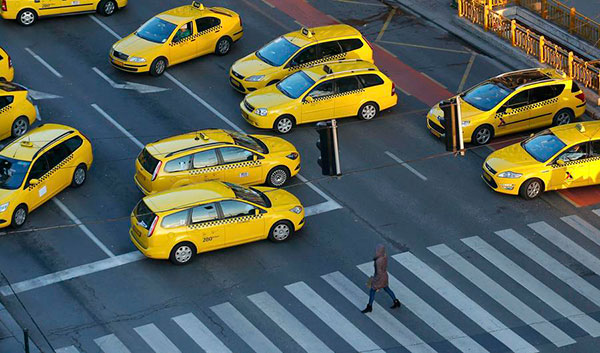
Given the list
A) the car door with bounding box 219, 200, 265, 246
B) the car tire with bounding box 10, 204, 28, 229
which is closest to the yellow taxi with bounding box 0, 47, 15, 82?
the car tire with bounding box 10, 204, 28, 229

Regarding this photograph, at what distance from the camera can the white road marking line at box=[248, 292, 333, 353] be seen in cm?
2528

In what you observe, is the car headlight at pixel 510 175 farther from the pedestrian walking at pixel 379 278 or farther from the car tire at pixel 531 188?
the pedestrian walking at pixel 379 278

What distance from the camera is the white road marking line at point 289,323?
25.3 meters

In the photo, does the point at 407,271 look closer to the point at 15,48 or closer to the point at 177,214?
the point at 177,214

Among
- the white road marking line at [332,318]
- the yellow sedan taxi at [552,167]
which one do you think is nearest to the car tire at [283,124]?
the yellow sedan taxi at [552,167]

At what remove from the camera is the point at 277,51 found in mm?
36281

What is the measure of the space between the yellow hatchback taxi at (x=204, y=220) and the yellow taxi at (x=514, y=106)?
22.6 feet

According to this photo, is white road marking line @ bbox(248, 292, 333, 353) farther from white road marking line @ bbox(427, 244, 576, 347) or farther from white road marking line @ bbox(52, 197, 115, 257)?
white road marking line @ bbox(427, 244, 576, 347)

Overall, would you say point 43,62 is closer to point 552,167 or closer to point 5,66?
point 5,66

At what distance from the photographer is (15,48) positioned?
1526 inches

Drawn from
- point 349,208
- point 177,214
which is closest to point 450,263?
point 349,208

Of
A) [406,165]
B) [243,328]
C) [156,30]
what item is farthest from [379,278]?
[156,30]

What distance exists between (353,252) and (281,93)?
7173mm

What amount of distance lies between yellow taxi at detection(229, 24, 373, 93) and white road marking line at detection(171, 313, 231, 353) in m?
11.1
